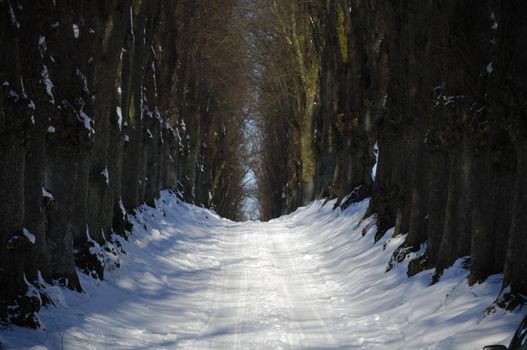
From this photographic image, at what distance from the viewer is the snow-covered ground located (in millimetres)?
6992

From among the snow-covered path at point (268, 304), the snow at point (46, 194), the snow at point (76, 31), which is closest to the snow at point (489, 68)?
the snow-covered path at point (268, 304)

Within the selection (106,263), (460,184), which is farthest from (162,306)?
(460,184)

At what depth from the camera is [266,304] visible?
9523 mm

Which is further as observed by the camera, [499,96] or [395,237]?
[395,237]

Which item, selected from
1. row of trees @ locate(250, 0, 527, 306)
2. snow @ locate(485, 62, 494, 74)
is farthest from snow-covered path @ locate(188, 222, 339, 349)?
snow @ locate(485, 62, 494, 74)

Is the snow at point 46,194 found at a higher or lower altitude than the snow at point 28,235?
higher

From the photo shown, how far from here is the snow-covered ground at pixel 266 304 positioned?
22.9ft

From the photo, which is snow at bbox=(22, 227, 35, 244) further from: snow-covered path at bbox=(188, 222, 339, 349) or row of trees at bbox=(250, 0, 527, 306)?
row of trees at bbox=(250, 0, 527, 306)

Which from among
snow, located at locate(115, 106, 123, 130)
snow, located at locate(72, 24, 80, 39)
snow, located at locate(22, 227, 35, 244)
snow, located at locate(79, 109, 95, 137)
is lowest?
snow, located at locate(22, 227, 35, 244)

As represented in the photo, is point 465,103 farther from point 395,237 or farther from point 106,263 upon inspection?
point 106,263

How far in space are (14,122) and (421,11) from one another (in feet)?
23.3

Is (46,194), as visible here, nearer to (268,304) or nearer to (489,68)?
(268,304)

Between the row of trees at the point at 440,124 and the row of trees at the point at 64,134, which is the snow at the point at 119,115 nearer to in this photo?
the row of trees at the point at 64,134

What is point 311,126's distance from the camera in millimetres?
29016
